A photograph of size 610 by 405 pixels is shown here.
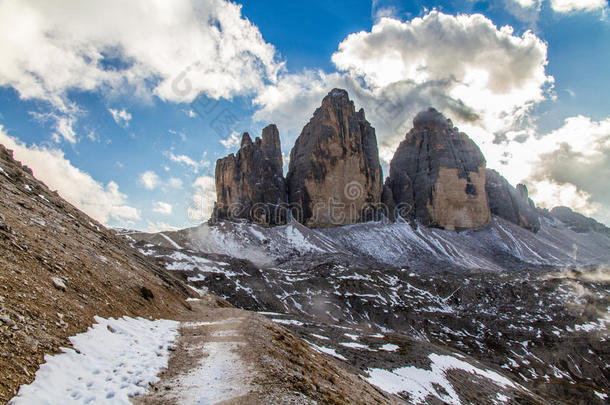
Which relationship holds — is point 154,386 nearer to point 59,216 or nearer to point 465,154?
point 59,216

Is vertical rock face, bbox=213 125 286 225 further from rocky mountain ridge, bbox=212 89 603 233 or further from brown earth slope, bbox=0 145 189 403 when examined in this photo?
brown earth slope, bbox=0 145 189 403

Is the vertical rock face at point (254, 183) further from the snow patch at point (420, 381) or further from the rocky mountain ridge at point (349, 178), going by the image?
the snow patch at point (420, 381)

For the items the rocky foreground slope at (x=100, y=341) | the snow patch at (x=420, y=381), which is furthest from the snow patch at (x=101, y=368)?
the snow patch at (x=420, y=381)

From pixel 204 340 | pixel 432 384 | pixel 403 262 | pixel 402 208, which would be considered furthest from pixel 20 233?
pixel 402 208

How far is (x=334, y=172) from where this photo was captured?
156 meters

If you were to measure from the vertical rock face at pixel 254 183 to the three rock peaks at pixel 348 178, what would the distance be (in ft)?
1.51

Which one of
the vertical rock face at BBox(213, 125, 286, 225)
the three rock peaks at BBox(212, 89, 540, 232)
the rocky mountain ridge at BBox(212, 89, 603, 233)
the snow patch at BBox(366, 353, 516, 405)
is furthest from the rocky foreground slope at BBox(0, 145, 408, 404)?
the vertical rock face at BBox(213, 125, 286, 225)

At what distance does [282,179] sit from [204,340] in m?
149

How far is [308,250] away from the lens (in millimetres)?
119000

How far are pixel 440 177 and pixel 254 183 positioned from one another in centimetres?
10094

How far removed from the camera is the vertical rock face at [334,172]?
154 metres

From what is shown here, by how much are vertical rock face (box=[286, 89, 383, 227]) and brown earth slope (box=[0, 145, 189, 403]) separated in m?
131

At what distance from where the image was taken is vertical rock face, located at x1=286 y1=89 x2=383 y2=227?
6053 inches

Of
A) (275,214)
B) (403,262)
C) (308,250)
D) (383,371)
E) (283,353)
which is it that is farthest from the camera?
(275,214)
